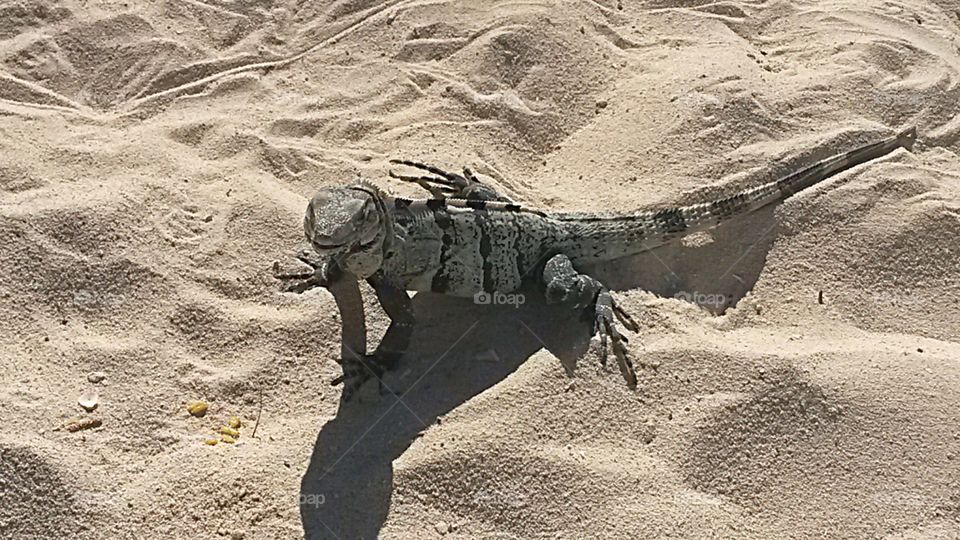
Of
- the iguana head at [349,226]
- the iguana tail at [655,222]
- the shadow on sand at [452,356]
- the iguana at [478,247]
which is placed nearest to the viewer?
the iguana head at [349,226]

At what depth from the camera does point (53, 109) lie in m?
5.79

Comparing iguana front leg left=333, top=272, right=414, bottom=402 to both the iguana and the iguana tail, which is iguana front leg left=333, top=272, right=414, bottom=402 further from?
the iguana tail

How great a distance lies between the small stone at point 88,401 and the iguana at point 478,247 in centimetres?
110

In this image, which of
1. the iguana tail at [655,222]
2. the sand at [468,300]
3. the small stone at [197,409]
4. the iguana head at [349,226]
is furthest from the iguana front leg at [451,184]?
the small stone at [197,409]

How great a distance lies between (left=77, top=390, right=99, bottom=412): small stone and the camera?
4184 millimetres

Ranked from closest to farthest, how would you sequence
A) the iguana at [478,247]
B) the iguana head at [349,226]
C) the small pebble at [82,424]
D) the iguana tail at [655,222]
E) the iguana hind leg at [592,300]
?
the iguana head at [349,226] < the small pebble at [82,424] < the iguana at [478,247] < the iguana hind leg at [592,300] < the iguana tail at [655,222]

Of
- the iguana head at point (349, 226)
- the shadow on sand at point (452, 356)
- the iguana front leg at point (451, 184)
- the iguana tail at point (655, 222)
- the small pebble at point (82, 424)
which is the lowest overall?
the shadow on sand at point (452, 356)

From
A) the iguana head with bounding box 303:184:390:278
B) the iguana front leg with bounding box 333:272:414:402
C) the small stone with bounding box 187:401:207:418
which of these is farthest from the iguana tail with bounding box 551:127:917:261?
the small stone with bounding box 187:401:207:418

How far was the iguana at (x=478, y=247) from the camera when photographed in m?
4.20

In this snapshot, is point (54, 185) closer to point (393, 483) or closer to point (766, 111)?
point (393, 483)

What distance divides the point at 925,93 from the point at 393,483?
428 centimetres

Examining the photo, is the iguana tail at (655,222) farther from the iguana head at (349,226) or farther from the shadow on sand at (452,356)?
the iguana head at (349,226)

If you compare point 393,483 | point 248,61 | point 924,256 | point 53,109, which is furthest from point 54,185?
point 924,256

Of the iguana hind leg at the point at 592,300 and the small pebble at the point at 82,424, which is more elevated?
the small pebble at the point at 82,424
